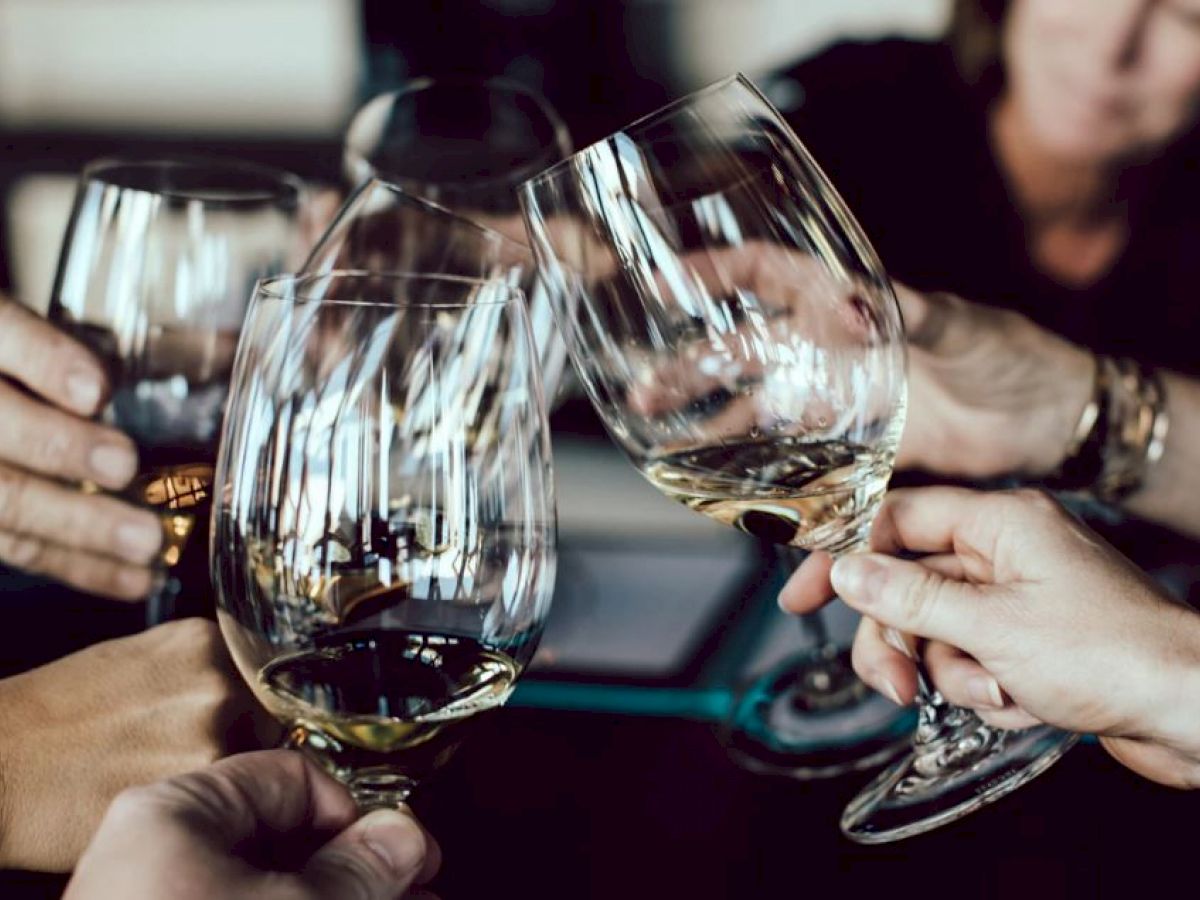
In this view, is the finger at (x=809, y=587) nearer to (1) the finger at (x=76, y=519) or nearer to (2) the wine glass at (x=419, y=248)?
(2) the wine glass at (x=419, y=248)

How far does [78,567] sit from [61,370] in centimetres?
10

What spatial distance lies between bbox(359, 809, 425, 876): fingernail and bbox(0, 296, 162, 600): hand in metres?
0.23

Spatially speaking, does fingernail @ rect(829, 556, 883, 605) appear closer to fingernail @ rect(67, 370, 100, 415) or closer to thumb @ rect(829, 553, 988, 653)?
thumb @ rect(829, 553, 988, 653)

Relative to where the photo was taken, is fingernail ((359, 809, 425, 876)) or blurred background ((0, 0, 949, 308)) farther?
blurred background ((0, 0, 949, 308))

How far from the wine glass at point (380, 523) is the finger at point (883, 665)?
207 mm

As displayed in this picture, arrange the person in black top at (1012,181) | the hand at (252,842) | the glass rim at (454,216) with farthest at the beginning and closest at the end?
the person in black top at (1012,181), the glass rim at (454,216), the hand at (252,842)

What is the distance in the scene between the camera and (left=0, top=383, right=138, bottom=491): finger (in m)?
0.54

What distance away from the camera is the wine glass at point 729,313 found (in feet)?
1.46

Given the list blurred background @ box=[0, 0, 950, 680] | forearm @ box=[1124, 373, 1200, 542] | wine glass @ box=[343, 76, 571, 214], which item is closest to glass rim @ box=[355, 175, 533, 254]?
wine glass @ box=[343, 76, 571, 214]

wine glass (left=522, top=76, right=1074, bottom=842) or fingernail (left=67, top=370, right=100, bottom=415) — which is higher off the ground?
wine glass (left=522, top=76, right=1074, bottom=842)

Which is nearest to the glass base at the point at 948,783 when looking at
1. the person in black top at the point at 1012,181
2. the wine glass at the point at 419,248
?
the wine glass at the point at 419,248

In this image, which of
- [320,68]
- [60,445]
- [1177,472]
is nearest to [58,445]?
[60,445]

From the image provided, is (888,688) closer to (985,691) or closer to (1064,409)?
(985,691)

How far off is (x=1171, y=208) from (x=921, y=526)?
2.59 ft
